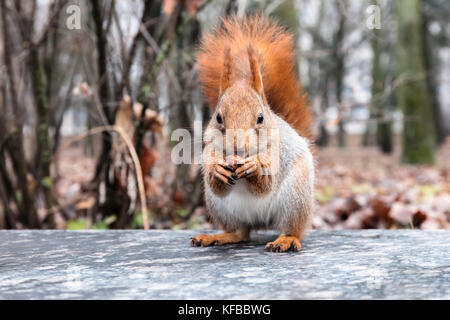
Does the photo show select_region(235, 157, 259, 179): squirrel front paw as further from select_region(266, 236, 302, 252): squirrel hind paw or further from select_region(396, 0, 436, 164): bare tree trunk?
select_region(396, 0, 436, 164): bare tree trunk

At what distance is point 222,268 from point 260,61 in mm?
791

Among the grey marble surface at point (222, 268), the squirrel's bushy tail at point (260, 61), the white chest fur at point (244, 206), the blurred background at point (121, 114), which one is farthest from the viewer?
the blurred background at point (121, 114)

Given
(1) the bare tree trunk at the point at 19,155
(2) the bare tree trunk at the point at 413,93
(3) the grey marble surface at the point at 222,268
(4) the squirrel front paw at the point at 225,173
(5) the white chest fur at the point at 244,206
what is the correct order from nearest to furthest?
1. (3) the grey marble surface at the point at 222,268
2. (4) the squirrel front paw at the point at 225,173
3. (5) the white chest fur at the point at 244,206
4. (1) the bare tree trunk at the point at 19,155
5. (2) the bare tree trunk at the point at 413,93

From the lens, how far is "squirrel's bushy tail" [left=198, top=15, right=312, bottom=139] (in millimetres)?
1669

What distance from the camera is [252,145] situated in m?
1.49

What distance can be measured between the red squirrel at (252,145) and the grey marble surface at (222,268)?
3.4 inches

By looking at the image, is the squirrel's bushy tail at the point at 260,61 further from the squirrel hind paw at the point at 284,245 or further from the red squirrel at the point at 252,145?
the squirrel hind paw at the point at 284,245

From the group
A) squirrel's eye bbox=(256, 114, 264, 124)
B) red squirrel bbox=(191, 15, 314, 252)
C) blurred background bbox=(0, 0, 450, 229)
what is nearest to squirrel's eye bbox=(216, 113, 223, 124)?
red squirrel bbox=(191, 15, 314, 252)

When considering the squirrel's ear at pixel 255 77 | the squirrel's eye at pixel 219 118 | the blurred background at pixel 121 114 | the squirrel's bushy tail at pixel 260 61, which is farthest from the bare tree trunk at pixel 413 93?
the squirrel's eye at pixel 219 118

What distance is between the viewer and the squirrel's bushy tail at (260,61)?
167cm

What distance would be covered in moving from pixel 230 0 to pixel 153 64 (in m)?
0.52

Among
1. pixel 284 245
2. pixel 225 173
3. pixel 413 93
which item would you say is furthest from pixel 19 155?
pixel 413 93

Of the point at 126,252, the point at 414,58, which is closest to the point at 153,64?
the point at 126,252

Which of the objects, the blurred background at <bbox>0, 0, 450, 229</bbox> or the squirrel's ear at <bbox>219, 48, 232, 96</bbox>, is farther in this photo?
the blurred background at <bbox>0, 0, 450, 229</bbox>
